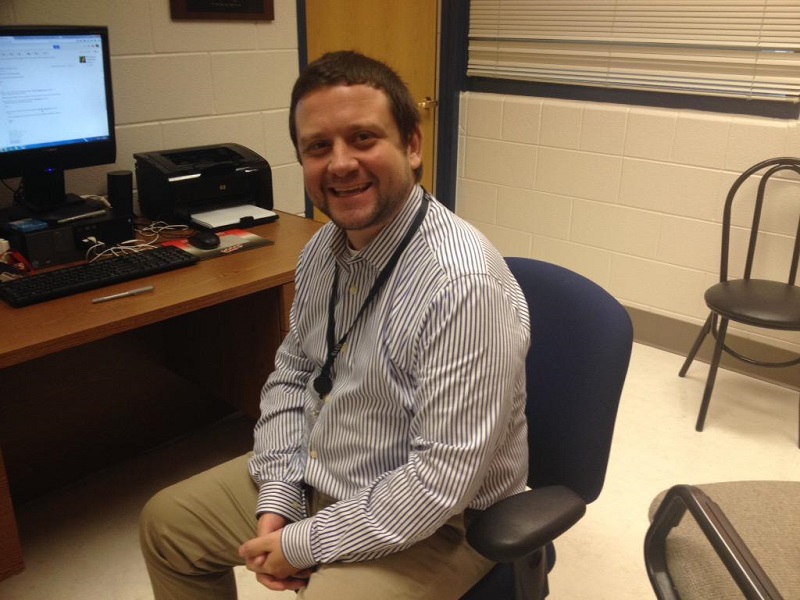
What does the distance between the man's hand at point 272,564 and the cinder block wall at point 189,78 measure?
1.42m

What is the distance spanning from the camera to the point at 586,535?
2.10 metres

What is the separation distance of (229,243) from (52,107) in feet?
1.87

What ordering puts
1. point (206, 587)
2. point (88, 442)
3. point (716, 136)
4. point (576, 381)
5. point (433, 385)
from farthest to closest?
point (716, 136) → point (88, 442) → point (206, 587) → point (576, 381) → point (433, 385)

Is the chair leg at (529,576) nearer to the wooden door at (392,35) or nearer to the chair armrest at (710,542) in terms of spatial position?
the chair armrest at (710,542)

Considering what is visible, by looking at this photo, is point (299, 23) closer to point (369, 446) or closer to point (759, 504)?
point (369, 446)

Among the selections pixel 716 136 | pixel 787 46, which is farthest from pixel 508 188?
pixel 787 46

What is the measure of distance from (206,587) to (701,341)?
2197 millimetres

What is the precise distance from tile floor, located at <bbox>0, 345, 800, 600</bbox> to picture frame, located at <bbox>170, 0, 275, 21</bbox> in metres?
1.42

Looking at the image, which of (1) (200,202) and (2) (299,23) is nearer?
(1) (200,202)

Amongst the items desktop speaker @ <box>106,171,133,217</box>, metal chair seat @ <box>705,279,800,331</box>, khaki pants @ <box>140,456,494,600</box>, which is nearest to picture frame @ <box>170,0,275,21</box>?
desktop speaker @ <box>106,171,133,217</box>

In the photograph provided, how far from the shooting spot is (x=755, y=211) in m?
2.73

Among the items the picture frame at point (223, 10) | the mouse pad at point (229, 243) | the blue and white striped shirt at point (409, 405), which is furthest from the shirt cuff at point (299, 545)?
the picture frame at point (223, 10)

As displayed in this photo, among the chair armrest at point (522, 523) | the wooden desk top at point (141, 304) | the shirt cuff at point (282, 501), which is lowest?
the shirt cuff at point (282, 501)

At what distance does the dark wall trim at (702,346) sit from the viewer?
290cm
